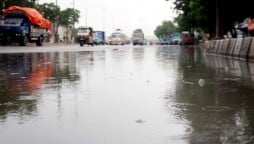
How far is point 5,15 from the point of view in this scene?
52531 millimetres

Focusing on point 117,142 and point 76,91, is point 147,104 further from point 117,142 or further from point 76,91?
point 117,142

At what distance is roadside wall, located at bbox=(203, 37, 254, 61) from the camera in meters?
21.8

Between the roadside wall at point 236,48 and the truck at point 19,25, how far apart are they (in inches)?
905

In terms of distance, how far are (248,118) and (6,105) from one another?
3598 millimetres

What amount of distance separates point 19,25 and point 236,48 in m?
29.5

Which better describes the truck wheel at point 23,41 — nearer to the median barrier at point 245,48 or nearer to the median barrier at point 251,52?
the median barrier at point 245,48

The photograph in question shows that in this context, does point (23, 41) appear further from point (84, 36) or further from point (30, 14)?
point (84, 36)

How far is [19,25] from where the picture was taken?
5003cm

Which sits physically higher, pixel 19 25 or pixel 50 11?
pixel 50 11

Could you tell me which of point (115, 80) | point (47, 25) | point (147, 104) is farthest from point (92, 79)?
point (47, 25)

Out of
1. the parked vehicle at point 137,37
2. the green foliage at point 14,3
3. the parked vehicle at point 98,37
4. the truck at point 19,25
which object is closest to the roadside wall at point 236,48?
the truck at point 19,25

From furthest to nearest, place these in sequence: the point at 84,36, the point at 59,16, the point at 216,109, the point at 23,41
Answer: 1. the point at 59,16
2. the point at 84,36
3. the point at 23,41
4. the point at 216,109

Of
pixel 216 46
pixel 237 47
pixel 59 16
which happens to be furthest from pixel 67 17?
pixel 237 47

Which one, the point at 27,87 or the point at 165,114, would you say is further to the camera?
the point at 27,87
